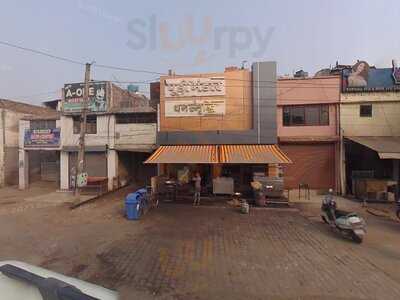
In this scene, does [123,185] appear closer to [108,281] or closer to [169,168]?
[169,168]

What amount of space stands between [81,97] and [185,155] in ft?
30.7

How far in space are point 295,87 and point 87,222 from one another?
13735 millimetres

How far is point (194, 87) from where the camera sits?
17.0m

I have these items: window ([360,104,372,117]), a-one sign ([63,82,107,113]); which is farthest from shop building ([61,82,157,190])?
window ([360,104,372,117])

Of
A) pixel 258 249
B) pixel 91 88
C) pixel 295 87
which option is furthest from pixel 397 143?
pixel 91 88

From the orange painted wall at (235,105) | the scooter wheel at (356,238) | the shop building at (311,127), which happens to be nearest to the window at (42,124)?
→ the orange painted wall at (235,105)

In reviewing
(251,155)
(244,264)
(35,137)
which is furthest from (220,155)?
(35,137)

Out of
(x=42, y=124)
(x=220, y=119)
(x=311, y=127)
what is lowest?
(x=311, y=127)

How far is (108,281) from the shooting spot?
6223 mm

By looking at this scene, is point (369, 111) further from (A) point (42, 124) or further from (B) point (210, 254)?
(A) point (42, 124)

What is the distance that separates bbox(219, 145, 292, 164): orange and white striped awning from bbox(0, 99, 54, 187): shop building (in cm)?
1815

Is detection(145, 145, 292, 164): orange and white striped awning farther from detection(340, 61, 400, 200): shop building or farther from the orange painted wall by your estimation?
detection(340, 61, 400, 200): shop building

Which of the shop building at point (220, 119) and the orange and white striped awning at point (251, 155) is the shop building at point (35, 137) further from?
the orange and white striped awning at point (251, 155)

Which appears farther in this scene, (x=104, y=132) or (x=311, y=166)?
(x=104, y=132)
